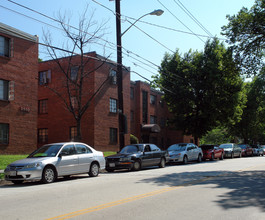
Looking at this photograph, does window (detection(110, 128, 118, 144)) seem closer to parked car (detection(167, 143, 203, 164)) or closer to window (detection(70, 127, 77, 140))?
window (detection(70, 127, 77, 140))

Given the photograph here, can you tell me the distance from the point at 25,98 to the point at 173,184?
16.1 metres

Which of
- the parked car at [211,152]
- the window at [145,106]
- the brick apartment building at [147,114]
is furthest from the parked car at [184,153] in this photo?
the window at [145,106]

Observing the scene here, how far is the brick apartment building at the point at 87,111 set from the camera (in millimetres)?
29922

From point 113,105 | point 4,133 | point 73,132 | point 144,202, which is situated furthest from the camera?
point 113,105

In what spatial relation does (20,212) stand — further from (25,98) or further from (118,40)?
(25,98)

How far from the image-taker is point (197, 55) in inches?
1259

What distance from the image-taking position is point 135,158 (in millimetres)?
17047

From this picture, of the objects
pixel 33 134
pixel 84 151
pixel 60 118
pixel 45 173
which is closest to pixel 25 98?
pixel 33 134

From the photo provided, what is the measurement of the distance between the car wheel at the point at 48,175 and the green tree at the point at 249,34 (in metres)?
12.1

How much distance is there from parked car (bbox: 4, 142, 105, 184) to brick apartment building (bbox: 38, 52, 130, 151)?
15.0 meters

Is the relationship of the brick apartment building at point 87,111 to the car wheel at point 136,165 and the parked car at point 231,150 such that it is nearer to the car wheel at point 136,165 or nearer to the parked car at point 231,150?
the parked car at point 231,150

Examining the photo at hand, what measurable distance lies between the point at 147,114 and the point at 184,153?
18914 millimetres

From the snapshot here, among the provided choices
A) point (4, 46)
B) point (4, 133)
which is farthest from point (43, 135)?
point (4, 46)

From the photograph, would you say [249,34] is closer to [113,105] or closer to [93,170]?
[93,170]
